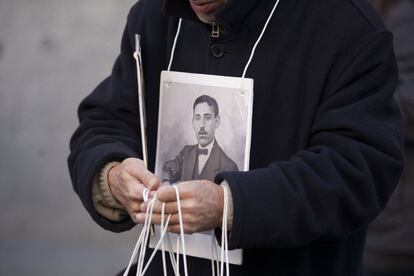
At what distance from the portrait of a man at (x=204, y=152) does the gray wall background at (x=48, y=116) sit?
3.08 meters

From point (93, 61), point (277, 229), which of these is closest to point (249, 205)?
point (277, 229)

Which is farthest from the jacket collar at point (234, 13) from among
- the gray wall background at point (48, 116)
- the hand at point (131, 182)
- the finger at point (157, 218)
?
the gray wall background at point (48, 116)

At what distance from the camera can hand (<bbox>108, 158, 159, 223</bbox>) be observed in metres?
2.10

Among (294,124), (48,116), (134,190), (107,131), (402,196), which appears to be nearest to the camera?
(134,190)

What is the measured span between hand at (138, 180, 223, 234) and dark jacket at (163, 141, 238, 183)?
19 centimetres

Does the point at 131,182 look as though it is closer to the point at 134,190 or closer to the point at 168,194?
the point at 134,190

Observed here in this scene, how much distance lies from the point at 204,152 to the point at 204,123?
2.5 inches

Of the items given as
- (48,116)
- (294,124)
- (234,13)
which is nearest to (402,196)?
(294,124)

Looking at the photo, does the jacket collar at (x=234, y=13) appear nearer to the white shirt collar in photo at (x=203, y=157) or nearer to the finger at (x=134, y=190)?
the white shirt collar in photo at (x=203, y=157)

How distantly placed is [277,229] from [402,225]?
1.49m

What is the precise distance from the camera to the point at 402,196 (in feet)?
11.3

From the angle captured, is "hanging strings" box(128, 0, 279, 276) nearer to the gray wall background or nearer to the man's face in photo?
the man's face in photo

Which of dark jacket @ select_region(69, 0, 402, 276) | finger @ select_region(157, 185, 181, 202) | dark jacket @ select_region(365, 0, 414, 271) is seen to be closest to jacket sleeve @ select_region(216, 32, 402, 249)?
dark jacket @ select_region(69, 0, 402, 276)

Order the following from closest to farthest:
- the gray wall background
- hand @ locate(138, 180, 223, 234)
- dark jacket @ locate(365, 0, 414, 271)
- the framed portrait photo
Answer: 1. hand @ locate(138, 180, 223, 234)
2. the framed portrait photo
3. dark jacket @ locate(365, 0, 414, 271)
4. the gray wall background
